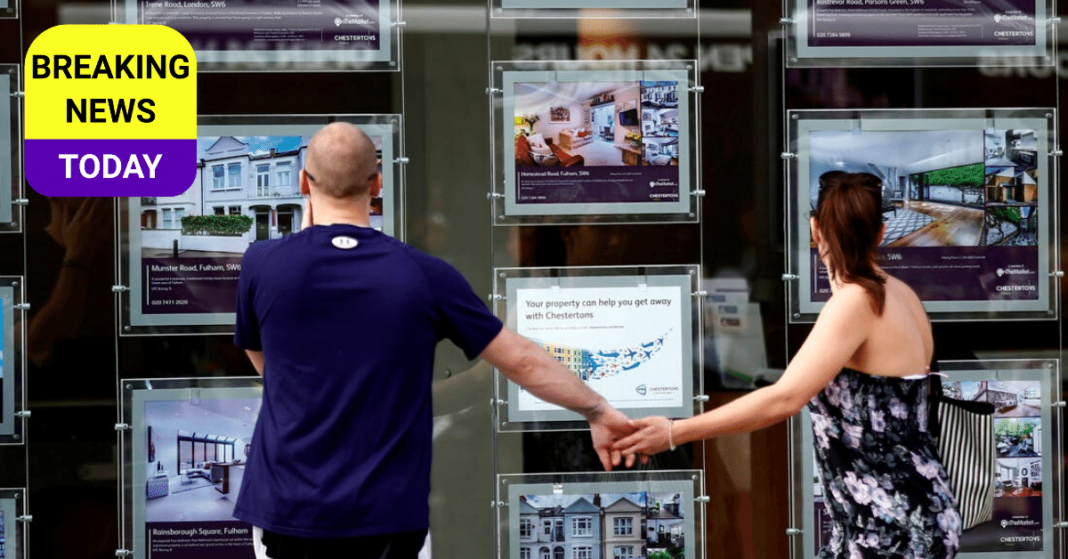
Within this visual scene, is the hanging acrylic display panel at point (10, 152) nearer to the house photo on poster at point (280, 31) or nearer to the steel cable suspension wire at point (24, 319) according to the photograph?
the steel cable suspension wire at point (24, 319)

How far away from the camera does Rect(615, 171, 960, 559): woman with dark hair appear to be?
3758mm

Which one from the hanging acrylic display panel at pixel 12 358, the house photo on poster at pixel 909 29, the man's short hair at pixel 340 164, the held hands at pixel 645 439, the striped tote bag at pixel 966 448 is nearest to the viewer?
the man's short hair at pixel 340 164

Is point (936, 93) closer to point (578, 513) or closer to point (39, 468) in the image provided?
point (578, 513)

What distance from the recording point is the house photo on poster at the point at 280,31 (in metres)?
5.09

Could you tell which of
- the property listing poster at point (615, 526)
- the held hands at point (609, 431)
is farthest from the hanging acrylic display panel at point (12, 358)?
the held hands at point (609, 431)

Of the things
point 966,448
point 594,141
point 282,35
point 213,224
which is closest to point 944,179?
point 594,141

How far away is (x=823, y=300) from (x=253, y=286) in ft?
8.20

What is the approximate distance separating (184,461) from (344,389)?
1.91 m

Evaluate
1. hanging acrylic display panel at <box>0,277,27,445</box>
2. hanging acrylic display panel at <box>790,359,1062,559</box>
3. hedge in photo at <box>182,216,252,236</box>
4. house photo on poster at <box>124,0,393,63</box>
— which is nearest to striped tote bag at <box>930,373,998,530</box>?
hanging acrylic display panel at <box>790,359,1062,559</box>

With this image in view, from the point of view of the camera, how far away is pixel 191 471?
5.14 metres

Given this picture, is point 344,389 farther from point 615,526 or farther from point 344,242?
point 615,526

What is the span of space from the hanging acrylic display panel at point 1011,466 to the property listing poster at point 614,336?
0.60m

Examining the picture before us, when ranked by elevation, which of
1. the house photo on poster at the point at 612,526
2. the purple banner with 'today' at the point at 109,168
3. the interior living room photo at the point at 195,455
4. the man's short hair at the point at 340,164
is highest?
the purple banner with 'today' at the point at 109,168

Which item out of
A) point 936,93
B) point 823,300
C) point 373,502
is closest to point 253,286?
point 373,502
